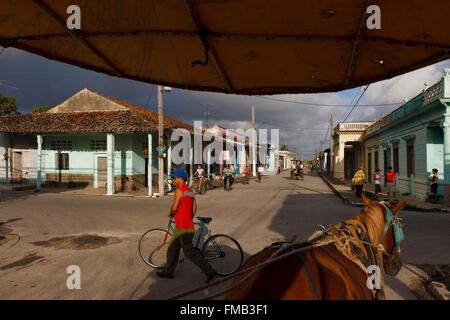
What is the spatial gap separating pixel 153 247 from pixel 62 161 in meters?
19.6

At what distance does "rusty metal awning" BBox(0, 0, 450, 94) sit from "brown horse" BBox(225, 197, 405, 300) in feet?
5.00

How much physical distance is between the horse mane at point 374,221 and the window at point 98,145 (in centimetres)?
2115

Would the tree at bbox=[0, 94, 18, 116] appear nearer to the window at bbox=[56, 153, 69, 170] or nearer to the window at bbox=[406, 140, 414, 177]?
the window at bbox=[56, 153, 69, 170]

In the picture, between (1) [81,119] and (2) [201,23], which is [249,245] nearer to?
(2) [201,23]

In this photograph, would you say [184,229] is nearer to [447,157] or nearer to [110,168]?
[447,157]

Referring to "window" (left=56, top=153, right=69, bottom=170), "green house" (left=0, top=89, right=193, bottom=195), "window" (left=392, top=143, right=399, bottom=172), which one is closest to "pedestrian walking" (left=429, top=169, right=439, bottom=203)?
"window" (left=392, top=143, right=399, bottom=172)

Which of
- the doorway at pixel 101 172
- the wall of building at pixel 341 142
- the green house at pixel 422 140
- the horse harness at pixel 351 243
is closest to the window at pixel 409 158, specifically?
the green house at pixel 422 140

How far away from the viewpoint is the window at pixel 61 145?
76.3 feet

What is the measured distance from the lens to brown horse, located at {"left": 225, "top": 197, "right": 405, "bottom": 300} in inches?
86.0

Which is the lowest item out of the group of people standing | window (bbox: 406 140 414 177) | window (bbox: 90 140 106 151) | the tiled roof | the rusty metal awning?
the group of people standing

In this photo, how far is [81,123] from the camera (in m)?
21.7

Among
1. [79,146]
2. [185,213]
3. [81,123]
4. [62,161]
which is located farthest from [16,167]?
[185,213]

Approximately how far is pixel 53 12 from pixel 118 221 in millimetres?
8903
